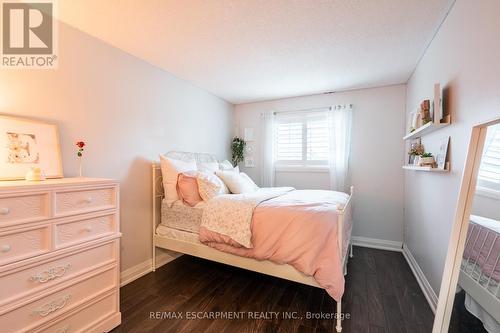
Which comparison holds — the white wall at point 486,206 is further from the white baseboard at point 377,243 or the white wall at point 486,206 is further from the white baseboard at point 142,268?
the white baseboard at point 142,268

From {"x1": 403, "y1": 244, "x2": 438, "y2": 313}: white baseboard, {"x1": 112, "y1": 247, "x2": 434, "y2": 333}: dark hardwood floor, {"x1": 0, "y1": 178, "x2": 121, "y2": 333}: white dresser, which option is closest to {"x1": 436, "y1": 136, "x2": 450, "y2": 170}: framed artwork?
{"x1": 403, "y1": 244, "x2": 438, "y2": 313}: white baseboard

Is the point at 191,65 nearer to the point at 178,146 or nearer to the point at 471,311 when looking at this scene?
the point at 178,146

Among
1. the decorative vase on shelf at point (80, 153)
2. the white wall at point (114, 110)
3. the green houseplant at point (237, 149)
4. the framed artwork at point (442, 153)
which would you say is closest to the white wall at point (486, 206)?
the framed artwork at point (442, 153)

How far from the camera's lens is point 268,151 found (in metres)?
4.21

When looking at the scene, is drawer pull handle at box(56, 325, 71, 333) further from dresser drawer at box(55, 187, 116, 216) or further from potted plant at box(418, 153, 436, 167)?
potted plant at box(418, 153, 436, 167)

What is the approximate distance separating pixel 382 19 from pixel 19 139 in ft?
10.0

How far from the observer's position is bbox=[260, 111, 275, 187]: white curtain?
420cm

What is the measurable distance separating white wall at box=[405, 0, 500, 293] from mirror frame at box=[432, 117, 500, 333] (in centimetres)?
18

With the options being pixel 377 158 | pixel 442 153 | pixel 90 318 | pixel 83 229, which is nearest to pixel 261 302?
pixel 90 318

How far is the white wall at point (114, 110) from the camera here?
1853 mm

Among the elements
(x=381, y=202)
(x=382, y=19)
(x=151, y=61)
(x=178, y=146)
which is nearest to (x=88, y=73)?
(x=151, y=61)

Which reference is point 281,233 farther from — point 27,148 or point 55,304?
point 27,148

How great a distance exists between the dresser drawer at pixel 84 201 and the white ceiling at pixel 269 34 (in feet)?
4.74

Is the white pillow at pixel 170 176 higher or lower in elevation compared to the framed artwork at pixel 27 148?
lower
